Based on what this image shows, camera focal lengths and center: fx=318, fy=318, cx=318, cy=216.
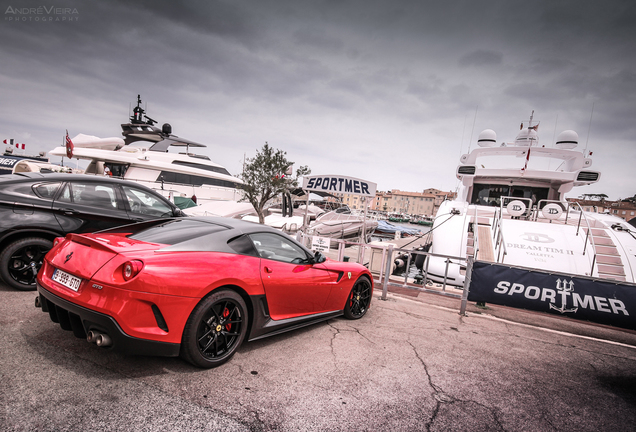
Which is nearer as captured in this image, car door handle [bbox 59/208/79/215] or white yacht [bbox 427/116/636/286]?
car door handle [bbox 59/208/79/215]

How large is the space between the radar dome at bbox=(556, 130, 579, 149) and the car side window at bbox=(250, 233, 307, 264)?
1353 cm

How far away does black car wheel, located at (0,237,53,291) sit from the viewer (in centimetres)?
405

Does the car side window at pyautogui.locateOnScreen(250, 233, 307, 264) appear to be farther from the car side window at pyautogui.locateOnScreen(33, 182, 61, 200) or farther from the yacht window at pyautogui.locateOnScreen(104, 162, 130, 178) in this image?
the yacht window at pyautogui.locateOnScreen(104, 162, 130, 178)

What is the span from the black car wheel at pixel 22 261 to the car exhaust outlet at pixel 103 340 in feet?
8.96

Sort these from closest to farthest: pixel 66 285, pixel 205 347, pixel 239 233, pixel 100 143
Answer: pixel 66 285
pixel 205 347
pixel 239 233
pixel 100 143

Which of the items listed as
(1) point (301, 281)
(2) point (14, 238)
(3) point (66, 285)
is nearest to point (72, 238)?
(3) point (66, 285)

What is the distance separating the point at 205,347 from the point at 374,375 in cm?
163

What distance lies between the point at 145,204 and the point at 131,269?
11.2 feet

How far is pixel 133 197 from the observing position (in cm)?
527

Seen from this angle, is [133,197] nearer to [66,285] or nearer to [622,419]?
[66,285]

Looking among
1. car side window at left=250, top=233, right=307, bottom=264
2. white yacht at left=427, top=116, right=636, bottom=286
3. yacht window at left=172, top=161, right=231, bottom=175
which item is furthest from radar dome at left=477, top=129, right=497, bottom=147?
yacht window at left=172, top=161, right=231, bottom=175

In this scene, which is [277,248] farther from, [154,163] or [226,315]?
[154,163]

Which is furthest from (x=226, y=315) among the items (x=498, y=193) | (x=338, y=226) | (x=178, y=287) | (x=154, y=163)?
(x=154, y=163)

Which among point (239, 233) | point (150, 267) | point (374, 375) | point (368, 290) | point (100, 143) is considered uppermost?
point (100, 143)
